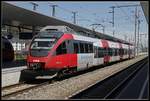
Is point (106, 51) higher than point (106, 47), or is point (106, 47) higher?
point (106, 47)

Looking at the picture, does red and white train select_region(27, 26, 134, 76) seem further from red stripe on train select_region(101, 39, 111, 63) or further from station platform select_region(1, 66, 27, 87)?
red stripe on train select_region(101, 39, 111, 63)

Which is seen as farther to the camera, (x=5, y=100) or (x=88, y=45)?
(x=88, y=45)

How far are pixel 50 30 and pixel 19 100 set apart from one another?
30.8 ft

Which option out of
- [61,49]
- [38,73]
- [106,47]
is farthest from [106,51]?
[38,73]

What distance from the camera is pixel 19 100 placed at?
503 inches

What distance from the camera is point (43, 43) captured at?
20.2 m

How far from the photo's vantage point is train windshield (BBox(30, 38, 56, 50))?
65.7 ft

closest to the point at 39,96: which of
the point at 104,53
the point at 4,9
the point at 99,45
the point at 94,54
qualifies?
the point at 4,9

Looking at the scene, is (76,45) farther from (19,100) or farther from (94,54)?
(19,100)

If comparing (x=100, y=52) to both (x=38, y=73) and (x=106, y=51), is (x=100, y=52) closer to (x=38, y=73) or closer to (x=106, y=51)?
(x=106, y=51)

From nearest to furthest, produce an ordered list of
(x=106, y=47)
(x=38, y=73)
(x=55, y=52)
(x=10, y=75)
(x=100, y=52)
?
(x=10, y=75)
(x=38, y=73)
(x=55, y=52)
(x=100, y=52)
(x=106, y=47)

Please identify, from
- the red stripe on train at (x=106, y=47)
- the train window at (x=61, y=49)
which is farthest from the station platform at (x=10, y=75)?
the red stripe on train at (x=106, y=47)

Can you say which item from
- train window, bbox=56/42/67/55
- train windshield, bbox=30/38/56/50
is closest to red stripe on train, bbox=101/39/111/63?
train window, bbox=56/42/67/55

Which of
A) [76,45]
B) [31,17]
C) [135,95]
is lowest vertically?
[135,95]
